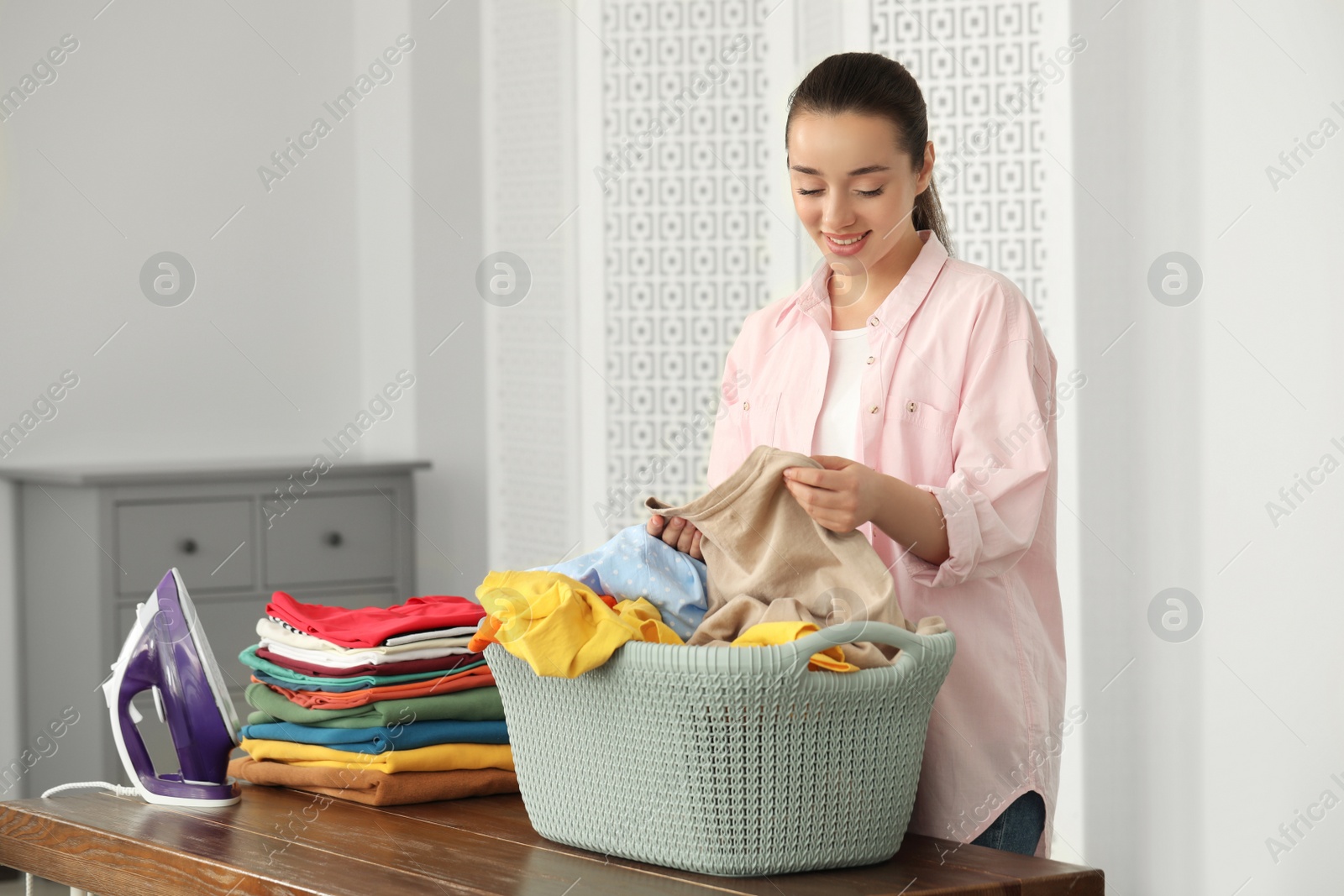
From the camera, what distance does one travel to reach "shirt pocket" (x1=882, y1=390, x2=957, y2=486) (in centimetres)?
150

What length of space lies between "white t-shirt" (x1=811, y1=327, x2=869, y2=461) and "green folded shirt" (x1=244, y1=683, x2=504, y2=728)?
1.51ft

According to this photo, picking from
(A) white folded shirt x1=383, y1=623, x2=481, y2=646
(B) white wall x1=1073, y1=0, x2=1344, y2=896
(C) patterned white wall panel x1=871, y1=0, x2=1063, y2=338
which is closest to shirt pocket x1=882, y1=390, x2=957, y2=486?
(A) white folded shirt x1=383, y1=623, x2=481, y2=646

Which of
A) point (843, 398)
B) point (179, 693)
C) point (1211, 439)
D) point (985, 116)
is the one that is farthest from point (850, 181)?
point (985, 116)

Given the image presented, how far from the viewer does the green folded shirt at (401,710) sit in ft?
4.84

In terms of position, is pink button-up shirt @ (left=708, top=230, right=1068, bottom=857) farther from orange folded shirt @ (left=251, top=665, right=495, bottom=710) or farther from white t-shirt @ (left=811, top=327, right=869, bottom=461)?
orange folded shirt @ (left=251, top=665, right=495, bottom=710)

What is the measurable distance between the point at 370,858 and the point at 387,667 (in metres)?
0.26

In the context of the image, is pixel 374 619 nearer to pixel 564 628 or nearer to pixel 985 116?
pixel 564 628

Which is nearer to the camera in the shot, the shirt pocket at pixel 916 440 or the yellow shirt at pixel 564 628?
the yellow shirt at pixel 564 628

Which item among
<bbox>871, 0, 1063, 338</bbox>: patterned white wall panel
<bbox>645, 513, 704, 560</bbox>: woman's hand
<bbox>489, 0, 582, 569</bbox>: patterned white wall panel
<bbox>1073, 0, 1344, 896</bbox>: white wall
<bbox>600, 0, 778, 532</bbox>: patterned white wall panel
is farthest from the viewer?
<bbox>489, 0, 582, 569</bbox>: patterned white wall panel

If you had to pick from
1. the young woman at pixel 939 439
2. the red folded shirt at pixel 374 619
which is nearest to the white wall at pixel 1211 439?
the young woman at pixel 939 439

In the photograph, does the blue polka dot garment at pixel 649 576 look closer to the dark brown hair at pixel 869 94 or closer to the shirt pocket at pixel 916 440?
the shirt pocket at pixel 916 440

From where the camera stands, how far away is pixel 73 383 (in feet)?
12.8

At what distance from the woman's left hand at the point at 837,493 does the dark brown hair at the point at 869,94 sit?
40 cm

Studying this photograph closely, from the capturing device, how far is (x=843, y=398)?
5.22 ft
